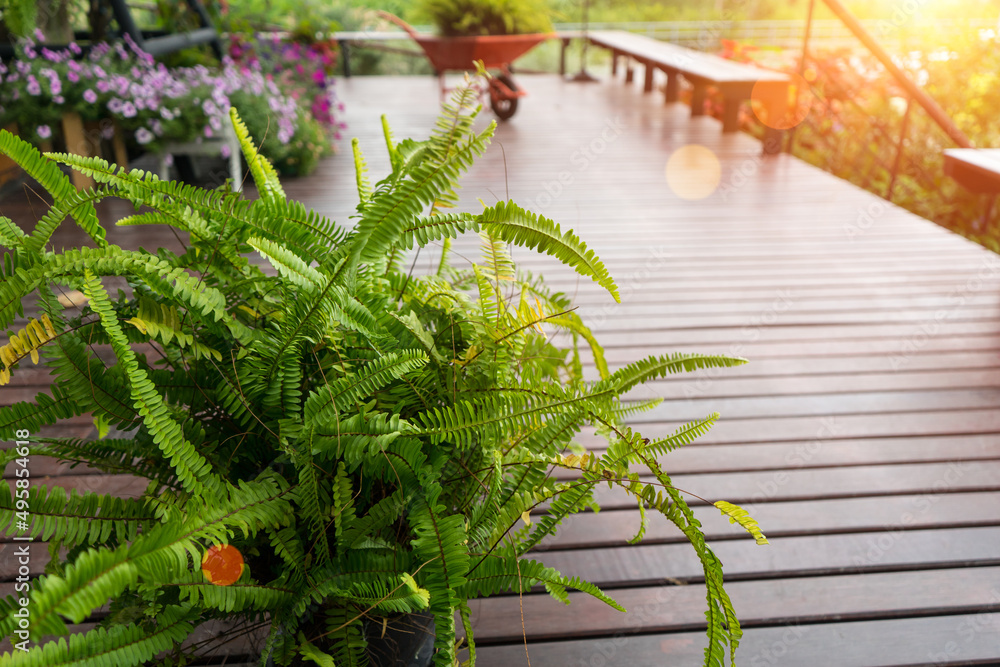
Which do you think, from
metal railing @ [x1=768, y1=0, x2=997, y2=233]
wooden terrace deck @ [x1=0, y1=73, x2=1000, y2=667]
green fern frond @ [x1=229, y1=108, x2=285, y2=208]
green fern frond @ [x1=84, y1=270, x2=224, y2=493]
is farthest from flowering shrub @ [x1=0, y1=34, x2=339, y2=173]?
metal railing @ [x1=768, y1=0, x2=997, y2=233]

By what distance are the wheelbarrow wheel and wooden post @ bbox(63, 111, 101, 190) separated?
9.83 ft

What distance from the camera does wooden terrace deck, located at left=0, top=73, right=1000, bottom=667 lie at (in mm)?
1163

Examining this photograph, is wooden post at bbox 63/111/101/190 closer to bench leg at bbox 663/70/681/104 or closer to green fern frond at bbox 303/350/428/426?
green fern frond at bbox 303/350/428/426

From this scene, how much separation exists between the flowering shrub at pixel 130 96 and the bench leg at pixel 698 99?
3294mm

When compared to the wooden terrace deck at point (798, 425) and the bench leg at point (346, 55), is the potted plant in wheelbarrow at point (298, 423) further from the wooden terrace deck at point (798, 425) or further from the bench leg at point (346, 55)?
the bench leg at point (346, 55)

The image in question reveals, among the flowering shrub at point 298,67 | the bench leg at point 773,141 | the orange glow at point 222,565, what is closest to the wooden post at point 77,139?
the flowering shrub at point 298,67

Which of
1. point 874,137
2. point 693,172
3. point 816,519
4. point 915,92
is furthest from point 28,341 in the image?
point 874,137

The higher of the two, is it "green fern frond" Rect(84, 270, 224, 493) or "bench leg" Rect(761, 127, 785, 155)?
"green fern frond" Rect(84, 270, 224, 493)

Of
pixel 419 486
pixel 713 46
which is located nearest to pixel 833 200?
pixel 419 486

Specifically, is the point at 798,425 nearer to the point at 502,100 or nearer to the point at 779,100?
the point at 779,100

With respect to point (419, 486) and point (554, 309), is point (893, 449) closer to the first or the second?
point (554, 309)

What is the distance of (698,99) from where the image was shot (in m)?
5.52

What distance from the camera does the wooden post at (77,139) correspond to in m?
3.18

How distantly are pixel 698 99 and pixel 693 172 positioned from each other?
171 centimetres
